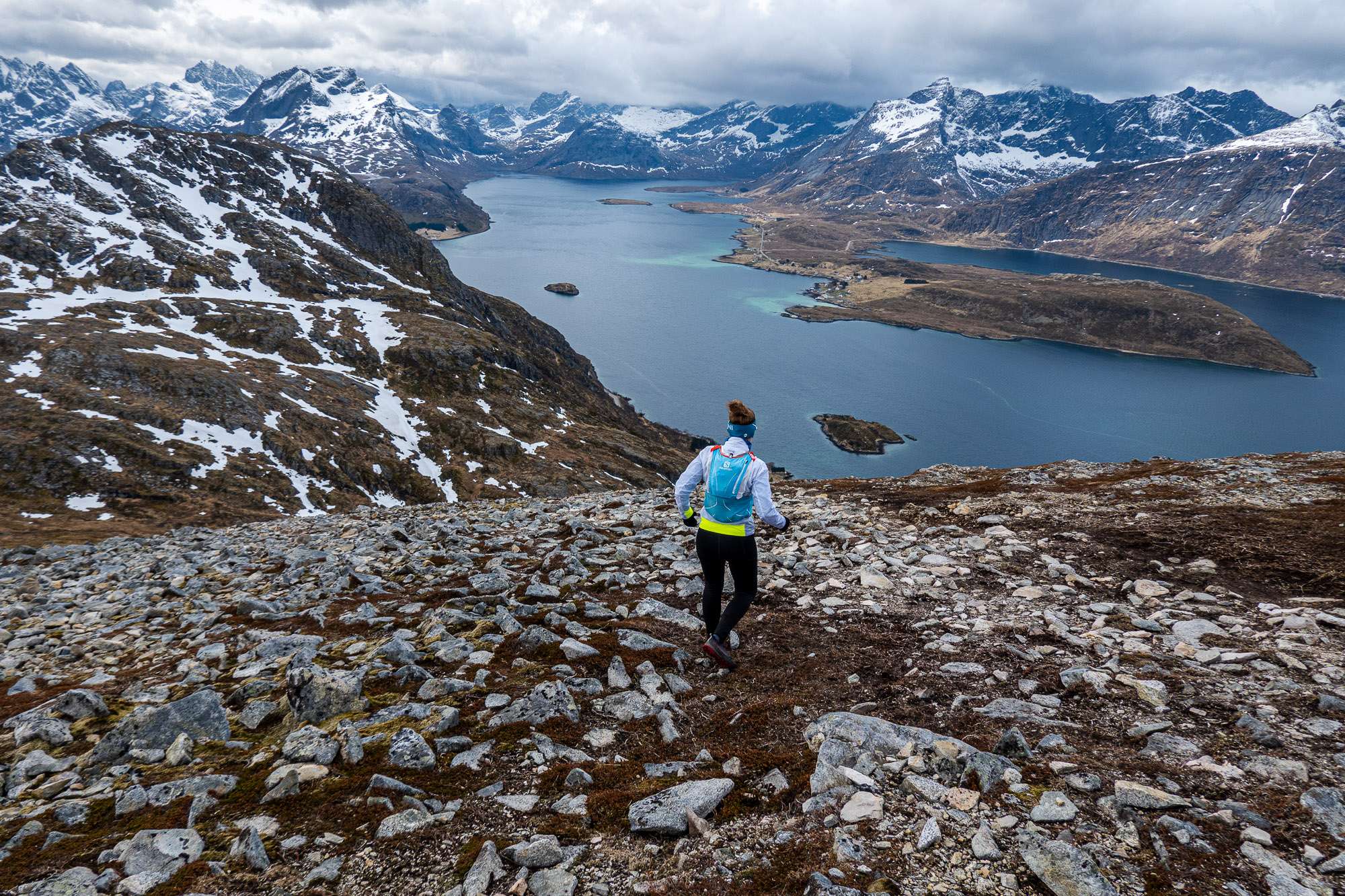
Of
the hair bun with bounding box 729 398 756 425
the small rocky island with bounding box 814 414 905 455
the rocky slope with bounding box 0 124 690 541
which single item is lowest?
the small rocky island with bounding box 814 414 905 455

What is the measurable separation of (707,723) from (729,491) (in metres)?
A: 3.18

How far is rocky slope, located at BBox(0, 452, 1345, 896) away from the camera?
523 cm

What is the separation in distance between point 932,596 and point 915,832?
7515mm

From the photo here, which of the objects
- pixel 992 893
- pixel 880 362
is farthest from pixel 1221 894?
pixel 880 362

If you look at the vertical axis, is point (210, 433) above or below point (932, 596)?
below

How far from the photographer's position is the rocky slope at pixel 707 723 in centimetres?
523

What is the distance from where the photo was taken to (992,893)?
15.4ft

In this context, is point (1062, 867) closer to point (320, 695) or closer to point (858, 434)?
point (320, 695)

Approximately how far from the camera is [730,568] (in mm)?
9961

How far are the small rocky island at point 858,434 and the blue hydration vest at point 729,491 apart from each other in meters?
113

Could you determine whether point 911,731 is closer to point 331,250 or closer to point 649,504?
point 649,504

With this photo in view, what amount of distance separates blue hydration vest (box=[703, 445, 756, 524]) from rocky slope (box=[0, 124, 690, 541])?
38878mm

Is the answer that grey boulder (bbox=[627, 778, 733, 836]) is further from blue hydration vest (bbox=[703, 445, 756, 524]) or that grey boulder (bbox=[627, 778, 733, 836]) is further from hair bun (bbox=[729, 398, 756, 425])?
hair bun (bbox=[729, 398, 756, 425])

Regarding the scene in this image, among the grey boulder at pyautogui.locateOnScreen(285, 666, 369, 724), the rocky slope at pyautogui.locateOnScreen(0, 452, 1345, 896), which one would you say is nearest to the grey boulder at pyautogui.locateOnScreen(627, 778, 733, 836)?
the rocky slope at pyautogui.locateOnScreen(0, 452, 1345, 896)
